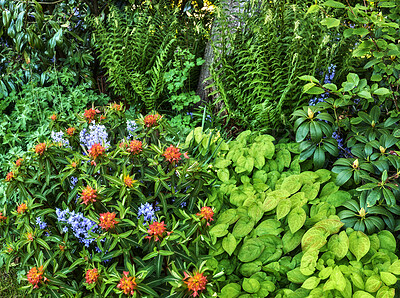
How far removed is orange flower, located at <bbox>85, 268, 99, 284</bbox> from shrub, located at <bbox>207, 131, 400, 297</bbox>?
647mm

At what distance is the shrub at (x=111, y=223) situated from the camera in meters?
1.70

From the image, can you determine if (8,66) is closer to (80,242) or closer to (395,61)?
(80,242)

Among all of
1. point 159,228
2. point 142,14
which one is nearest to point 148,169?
point 159,228

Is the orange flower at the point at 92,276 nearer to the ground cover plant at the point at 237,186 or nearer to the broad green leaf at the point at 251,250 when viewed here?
the ground cover plant at the point at 237,186

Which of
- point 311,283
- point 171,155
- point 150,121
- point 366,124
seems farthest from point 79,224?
point 366,124

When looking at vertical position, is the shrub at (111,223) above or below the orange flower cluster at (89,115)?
below

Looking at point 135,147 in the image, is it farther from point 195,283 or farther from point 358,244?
point 358,244

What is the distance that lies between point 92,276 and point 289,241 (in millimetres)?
1071

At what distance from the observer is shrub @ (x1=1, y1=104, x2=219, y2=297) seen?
1696 millimetres

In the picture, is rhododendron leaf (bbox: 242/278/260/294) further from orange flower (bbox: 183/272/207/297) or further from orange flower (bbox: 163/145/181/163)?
orange flower (bbox: 163/145/181/163)

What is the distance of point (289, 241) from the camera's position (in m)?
1.99

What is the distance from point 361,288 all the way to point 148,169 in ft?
4.20

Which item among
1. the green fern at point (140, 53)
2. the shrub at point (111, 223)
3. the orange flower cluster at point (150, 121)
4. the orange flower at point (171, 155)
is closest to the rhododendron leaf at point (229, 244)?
the shrub at point (111, 223)

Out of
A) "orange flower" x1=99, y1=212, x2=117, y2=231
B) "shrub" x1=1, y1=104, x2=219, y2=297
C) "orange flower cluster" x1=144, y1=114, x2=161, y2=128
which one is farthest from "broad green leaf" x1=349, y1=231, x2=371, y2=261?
"orange flower cluster" x1=144, y1=114, x2=161, y2=128
